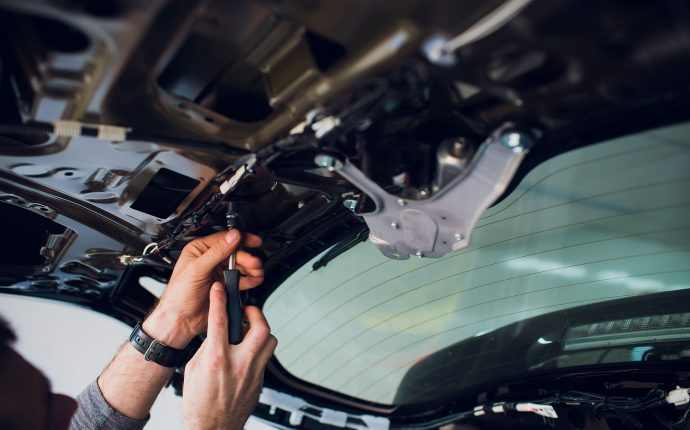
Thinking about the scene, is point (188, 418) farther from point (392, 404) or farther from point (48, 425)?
point (392, 404)

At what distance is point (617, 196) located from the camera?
3.54ft

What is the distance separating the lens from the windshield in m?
1.03

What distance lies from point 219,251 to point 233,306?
128 millimetres

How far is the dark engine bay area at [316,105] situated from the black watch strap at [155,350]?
14.0 inches

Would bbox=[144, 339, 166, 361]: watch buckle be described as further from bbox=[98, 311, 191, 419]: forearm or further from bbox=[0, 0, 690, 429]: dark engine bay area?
bbox=[0, 0, 690, 429]: dark engine bay area

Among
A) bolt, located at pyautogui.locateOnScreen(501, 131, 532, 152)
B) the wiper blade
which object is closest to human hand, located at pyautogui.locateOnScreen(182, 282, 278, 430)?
the wiper blade

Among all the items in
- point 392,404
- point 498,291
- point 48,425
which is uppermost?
point 498,291

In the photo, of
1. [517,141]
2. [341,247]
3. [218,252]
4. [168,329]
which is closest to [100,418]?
[168,329]

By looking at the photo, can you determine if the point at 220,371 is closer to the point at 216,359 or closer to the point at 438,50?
the point at 216,359

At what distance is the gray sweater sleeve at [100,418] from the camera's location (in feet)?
4.85

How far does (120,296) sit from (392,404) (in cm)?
98

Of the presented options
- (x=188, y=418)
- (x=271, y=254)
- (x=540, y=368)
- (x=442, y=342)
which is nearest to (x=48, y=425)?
(x=188, y=418)

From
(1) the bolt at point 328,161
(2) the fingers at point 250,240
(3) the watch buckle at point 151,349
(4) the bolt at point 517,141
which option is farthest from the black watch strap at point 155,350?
(4) the bolt at point 517,141

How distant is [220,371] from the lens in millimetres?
1215
